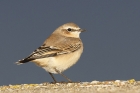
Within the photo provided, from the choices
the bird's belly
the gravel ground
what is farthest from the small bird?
the gravel ground

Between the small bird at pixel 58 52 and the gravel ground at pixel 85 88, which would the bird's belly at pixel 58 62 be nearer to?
the small bird at pixel 58 52

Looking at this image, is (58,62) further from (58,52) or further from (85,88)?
(85,88)

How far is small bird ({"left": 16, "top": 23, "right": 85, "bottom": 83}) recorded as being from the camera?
858 centimetres

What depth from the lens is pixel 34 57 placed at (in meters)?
8.48

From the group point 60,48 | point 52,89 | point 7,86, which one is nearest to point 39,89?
point 52,89

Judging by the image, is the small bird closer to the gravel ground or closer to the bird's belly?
the bird's belly

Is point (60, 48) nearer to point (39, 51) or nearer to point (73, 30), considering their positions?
point (39, 51)

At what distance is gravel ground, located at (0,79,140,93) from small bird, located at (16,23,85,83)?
1.13m

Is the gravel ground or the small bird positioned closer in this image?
the gravel ground

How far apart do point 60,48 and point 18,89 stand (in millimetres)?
2133

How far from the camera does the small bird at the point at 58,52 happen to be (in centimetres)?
858

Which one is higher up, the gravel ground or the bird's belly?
the bird's belly

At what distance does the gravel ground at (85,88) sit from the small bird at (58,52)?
1132 millimetres

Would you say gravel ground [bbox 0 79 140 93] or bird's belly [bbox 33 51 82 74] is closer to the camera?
gravel ground [bbox 0 79 140 93]
